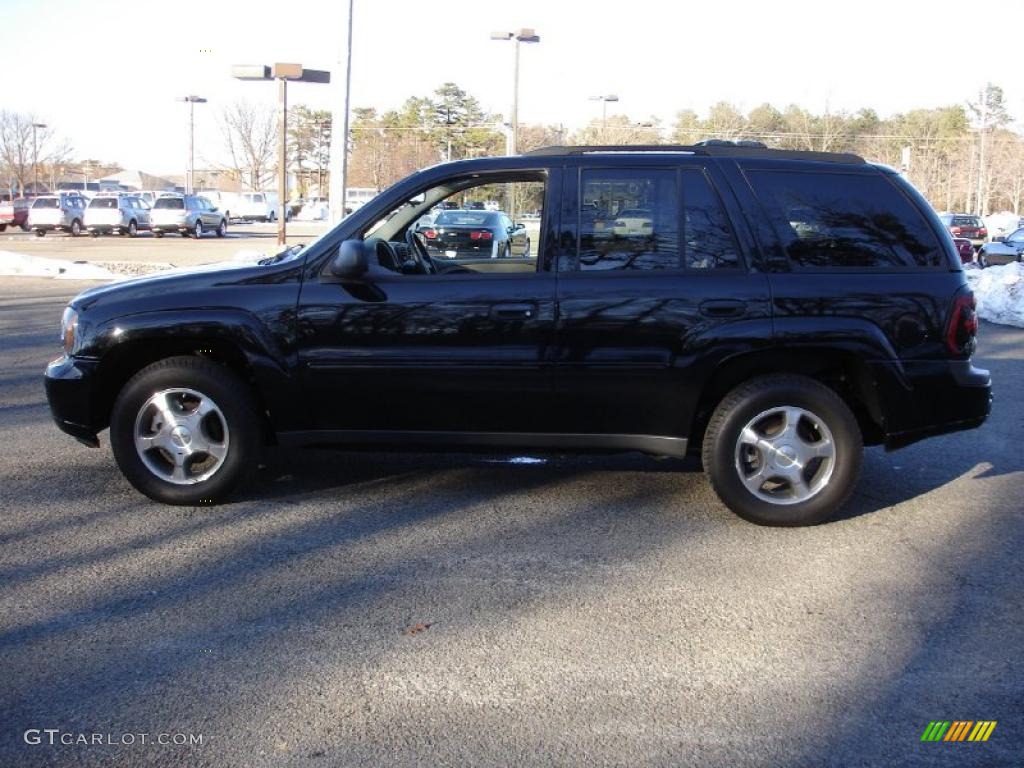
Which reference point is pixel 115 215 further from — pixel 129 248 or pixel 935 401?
pixel 935 401

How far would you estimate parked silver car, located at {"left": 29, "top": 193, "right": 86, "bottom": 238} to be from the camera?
37969 mm

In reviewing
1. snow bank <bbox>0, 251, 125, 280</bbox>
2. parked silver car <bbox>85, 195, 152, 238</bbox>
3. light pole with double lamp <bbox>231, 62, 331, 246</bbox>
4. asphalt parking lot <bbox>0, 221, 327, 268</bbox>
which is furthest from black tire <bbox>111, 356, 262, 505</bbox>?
parked silver car <bbox>85, 195, 152, 238</bbox>

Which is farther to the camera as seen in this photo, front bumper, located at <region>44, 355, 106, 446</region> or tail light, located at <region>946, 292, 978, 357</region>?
front bumper, located at <region>44, 355, 106, 446</region>

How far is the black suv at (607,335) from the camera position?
5.10m

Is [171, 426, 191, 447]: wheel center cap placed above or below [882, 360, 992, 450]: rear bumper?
below

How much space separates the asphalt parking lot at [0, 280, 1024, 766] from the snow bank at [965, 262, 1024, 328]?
33.9 feet

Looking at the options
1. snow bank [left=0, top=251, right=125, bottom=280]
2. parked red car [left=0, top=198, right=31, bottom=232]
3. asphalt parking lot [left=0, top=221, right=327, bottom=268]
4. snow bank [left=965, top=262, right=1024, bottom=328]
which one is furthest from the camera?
parked red car [left=0, top=198, right=31, bottom=232]

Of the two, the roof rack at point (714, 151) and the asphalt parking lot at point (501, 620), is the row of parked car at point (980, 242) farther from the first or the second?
the asphalt parking lot at point (501, 620)

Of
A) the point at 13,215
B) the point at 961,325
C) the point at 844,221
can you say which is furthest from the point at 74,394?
the point at 13,215

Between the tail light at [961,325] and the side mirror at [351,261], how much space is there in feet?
9.90

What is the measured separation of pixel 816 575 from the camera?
181 inches

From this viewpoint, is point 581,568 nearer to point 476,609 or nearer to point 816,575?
point 476,609

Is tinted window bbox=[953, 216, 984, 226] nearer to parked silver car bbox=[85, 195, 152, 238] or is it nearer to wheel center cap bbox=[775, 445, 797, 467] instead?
parked silver car bbox=[85, 195, 152, 238]

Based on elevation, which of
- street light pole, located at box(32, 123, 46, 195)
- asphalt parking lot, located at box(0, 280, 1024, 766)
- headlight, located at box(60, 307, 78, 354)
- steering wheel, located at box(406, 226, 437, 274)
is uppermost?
street light pole, located at box(32, 123, 46, 195)
